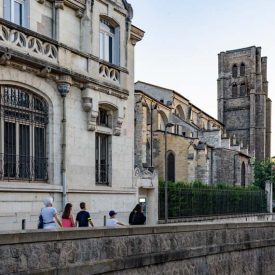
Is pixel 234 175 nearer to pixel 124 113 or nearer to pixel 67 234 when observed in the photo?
pixel 124 113

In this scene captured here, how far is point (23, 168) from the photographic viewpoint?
1380cm

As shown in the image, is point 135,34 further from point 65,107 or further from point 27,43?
point 27,43

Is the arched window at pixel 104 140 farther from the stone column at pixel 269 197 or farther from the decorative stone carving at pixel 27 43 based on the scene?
the stone column at pixel 269 197

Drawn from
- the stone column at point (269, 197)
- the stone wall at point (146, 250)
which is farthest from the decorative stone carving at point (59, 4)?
the stone column at point (269, 197)

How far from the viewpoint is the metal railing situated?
28.9 metres

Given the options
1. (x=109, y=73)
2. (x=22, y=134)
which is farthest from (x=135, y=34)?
(x=22, y=134)

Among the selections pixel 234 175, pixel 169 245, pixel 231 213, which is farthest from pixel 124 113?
pixel 234 175

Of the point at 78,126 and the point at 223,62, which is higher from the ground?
the point at 223,62

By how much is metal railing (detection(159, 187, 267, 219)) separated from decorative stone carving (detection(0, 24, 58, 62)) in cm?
1435

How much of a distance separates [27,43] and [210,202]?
23.5 m

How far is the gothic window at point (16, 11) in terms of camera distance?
13750 millimetres

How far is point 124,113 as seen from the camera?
18.3 meters

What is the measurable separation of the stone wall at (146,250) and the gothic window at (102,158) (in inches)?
212

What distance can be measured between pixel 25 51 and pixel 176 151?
1295 inches
